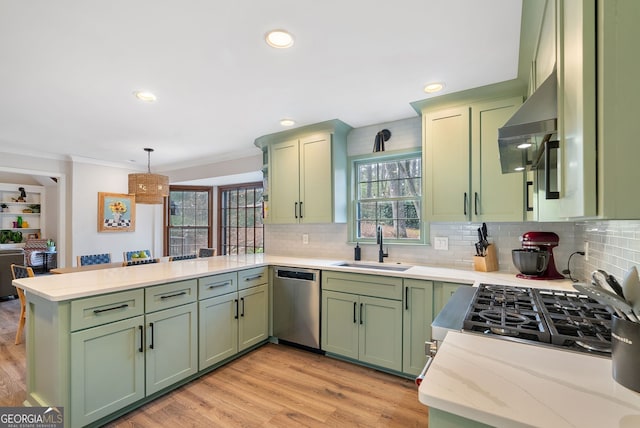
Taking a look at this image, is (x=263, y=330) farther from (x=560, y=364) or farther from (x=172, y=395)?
(x=560, y=364)

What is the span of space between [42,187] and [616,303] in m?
9.91

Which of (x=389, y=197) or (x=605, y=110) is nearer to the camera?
(x=605, y=110)

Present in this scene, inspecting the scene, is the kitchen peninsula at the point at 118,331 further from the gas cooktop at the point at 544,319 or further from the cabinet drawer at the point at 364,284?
the gas cooktop at the point at 544,319

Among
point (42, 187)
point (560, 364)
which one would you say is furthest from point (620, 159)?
point (42, 187)

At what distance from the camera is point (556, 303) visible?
1.49 m

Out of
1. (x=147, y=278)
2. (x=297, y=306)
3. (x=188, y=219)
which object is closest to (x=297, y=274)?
(x=297, y=306)

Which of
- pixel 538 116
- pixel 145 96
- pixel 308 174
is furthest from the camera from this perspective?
pixel 308 174

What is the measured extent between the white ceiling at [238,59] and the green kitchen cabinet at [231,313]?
163cm

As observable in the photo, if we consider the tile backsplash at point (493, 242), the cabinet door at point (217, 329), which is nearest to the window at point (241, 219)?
the tile backsplash at point (493, 242)

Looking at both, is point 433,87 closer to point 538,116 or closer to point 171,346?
point 538,116

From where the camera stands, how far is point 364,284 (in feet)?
8.80

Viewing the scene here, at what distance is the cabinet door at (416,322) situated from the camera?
7.84 feet

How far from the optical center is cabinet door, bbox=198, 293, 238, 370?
2.53 m

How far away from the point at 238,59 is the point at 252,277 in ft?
6.45
